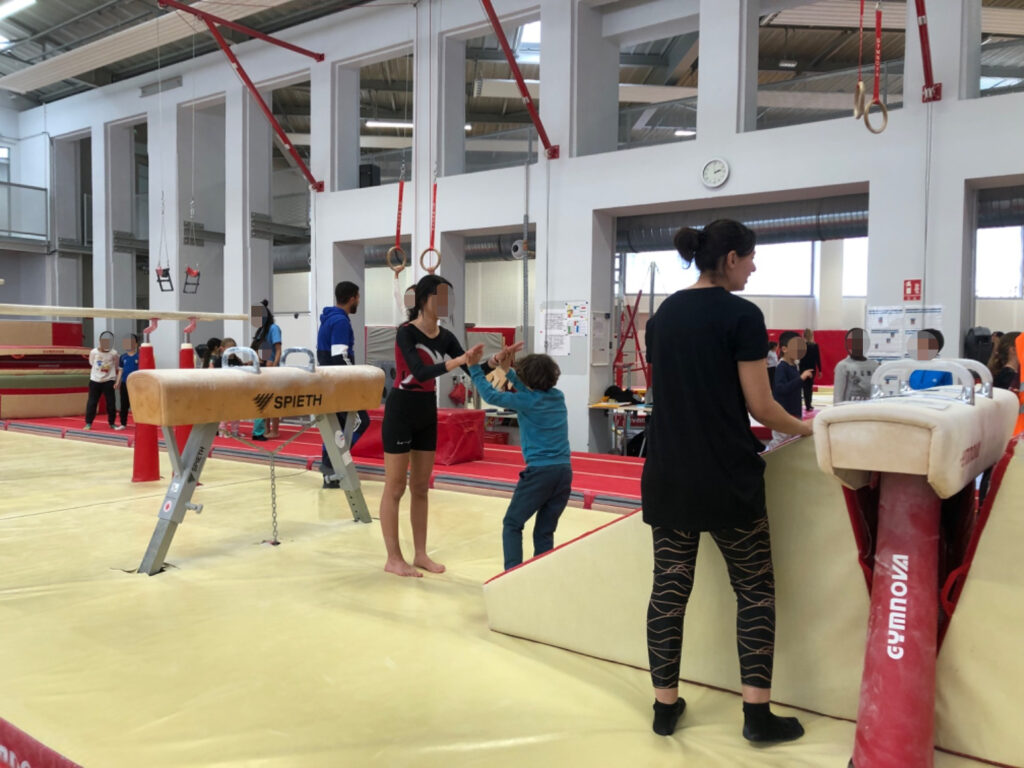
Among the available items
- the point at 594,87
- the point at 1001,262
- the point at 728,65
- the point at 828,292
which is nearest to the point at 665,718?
the point at 728,65

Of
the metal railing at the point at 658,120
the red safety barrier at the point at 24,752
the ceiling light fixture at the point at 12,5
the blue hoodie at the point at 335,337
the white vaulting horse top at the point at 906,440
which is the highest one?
the ceiling light fixture at the point at 12,5

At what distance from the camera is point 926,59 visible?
6.05m

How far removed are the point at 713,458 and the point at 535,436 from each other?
1335mm

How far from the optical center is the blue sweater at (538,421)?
10.9 feet

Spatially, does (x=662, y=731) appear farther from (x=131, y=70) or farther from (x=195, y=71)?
(x=131, y=70)

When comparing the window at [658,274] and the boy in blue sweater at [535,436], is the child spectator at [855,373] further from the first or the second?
the window at [658,274]

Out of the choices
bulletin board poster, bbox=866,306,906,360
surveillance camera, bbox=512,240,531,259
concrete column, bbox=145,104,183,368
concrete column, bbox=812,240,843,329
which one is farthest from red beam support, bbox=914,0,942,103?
concrete column, bbox=812,240,843,329

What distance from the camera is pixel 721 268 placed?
84.1 inches

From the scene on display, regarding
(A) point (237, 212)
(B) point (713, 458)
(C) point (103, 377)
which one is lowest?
(C) point (103, 377)

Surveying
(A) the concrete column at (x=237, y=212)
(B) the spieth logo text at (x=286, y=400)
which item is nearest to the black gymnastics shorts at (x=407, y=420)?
(B) the spieth logo text at (x=286, y=400)

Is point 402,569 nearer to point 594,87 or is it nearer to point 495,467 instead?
point 495,467

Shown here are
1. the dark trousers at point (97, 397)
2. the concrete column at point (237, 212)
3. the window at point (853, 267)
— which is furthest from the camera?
the window at point (853, 267)

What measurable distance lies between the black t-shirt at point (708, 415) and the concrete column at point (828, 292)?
18.0 metres

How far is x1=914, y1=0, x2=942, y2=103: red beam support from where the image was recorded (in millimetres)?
5852
